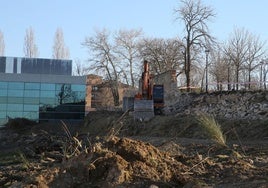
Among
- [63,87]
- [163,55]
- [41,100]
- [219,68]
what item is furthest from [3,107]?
[219,68]

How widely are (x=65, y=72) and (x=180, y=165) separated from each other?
5386 centimetres

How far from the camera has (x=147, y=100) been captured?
3584cm

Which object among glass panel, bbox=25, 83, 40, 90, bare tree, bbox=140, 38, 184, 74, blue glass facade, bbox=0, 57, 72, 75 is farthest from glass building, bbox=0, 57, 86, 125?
bare tree, bbox=140, 38, 184, 74

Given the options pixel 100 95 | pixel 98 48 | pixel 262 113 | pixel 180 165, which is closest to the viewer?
pixel 180 165

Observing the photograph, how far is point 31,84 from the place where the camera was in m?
58.9

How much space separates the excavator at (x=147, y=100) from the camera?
35.6 m

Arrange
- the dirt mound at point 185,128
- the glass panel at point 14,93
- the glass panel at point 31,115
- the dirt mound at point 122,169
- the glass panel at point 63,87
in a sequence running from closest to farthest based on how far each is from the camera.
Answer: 1. the dirt mound at point 122,169
2. the dirt mound at point 185,128
3. the glass panel at point 31,115
4. the glass panel at point 63,87
5. the glass panel at point 14,93

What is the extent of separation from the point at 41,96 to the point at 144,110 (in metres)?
26.0

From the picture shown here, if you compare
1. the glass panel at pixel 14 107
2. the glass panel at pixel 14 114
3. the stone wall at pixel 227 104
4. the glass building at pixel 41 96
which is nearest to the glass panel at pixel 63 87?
the glass building at pixel 41 96

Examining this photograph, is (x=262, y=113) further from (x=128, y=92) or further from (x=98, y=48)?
(x=98, y=48)

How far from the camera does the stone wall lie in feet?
96.5

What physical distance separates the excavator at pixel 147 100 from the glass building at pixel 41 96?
21.3 metres

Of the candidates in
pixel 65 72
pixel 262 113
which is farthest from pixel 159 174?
pixel 65 72

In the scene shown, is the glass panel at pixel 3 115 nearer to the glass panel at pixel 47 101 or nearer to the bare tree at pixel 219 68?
the glass panel at pixel 47 101
